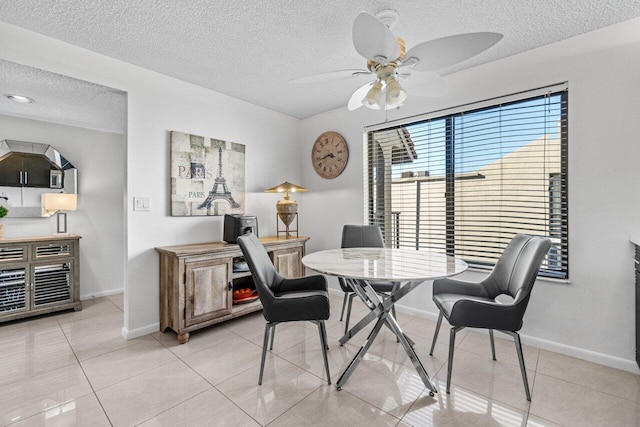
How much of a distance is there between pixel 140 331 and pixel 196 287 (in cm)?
68

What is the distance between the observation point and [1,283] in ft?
9.53

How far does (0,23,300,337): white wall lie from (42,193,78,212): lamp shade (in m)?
1.23

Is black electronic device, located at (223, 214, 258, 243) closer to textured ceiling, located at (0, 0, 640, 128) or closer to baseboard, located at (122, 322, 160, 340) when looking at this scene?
baseboard, located at (122, 322, 160, 340)

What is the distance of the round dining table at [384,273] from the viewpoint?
1.65m

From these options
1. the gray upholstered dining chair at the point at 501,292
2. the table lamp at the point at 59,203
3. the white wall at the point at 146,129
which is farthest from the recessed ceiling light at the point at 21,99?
the gray upholstered dining chair at the point at 501,292

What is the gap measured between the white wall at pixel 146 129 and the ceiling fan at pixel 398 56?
5.54ft

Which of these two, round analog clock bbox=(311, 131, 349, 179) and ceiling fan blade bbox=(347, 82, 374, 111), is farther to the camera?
round analog clock bbox=(311, 131, 349, 179)

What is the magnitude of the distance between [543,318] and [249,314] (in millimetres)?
2721

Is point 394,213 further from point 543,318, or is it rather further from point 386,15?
point 386,15

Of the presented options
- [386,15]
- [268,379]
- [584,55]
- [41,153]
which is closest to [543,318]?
[584,55]

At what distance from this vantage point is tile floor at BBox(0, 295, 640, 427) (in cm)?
158

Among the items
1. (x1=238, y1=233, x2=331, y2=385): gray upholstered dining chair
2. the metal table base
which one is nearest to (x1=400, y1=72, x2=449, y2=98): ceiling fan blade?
the metal table base

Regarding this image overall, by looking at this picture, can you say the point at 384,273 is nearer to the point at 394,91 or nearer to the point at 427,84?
the point at 394,91

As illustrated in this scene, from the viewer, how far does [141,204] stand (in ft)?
8.72
